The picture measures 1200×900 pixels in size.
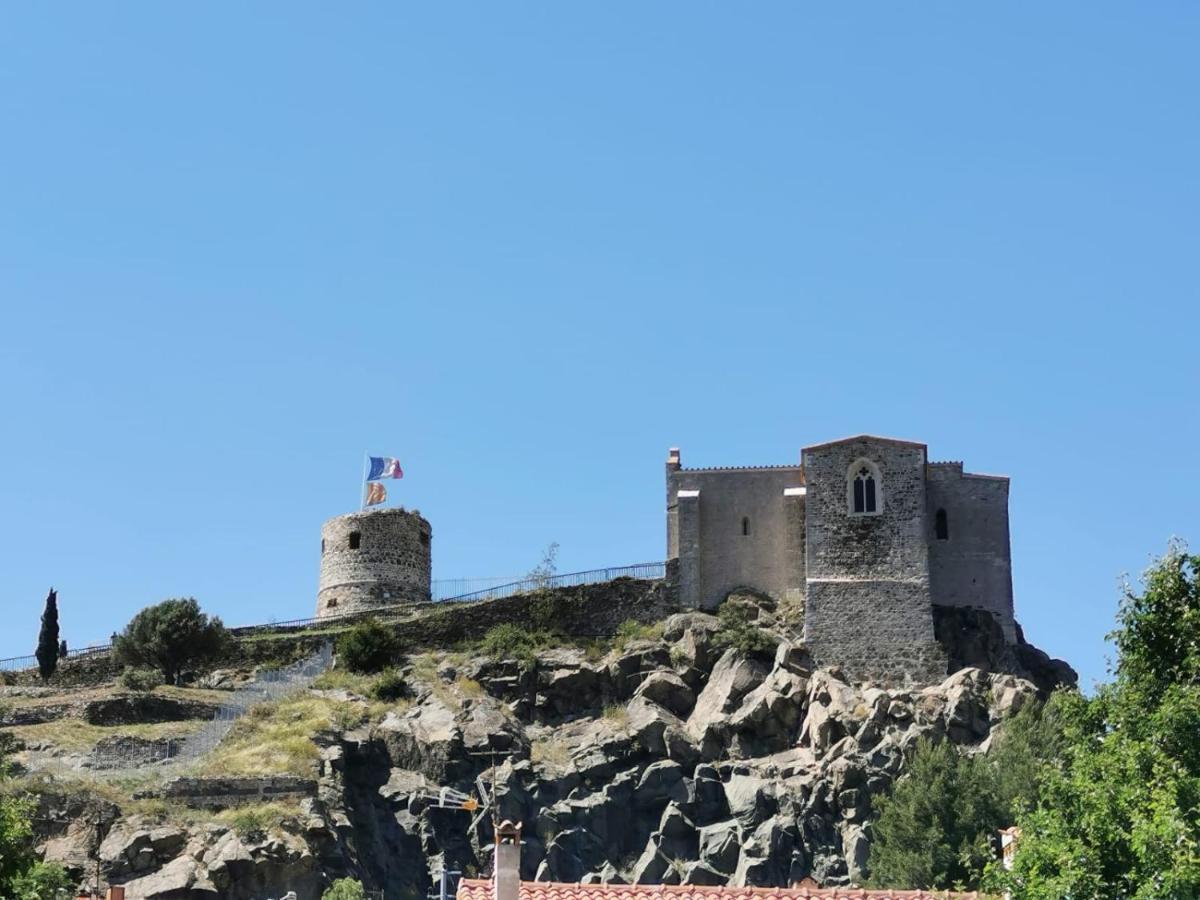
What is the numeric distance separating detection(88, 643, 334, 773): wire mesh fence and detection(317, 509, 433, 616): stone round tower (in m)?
9.10

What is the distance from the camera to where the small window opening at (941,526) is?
7231cm

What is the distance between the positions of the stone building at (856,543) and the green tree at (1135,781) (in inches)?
1072

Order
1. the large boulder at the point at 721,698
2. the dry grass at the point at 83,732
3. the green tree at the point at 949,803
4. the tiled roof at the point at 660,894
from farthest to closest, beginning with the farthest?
the large boulder at the point at 721,698 → the dry grass at the point at 83,732 → the green tree at the point at 949,803 → the tiled roof at the point at 660,894

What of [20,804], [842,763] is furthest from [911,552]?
[20,804]

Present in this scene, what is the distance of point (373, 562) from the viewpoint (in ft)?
267

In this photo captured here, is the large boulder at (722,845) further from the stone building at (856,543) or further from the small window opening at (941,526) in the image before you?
the small window opening at (941,526)

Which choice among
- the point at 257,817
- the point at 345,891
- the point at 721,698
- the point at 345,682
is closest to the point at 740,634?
the point at 721,698

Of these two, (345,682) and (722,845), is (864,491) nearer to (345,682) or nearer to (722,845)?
(722,845)

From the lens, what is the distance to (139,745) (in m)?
65.0

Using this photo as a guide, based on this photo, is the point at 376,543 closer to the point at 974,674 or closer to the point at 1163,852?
the point at 974,674

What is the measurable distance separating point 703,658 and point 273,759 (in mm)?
15062

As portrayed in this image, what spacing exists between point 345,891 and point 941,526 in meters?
27.5

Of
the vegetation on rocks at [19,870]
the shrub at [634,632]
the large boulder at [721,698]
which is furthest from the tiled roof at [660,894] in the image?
the shrub at [634,632]

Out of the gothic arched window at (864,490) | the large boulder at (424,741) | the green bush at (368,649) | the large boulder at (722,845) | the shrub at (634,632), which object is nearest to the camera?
the large boulder at (722,845)
